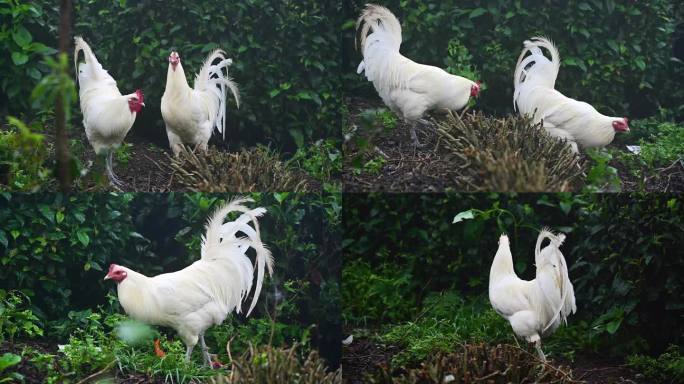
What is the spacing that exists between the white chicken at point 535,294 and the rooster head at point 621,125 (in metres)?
0.65

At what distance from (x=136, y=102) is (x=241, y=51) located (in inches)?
23.1

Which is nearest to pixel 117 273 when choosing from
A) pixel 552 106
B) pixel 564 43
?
pixel 552 106

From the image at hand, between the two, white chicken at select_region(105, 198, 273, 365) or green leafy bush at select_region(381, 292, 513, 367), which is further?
green leafy bush at select_region(381, 292, 513, 367)

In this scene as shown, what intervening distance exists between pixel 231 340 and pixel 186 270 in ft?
1.34

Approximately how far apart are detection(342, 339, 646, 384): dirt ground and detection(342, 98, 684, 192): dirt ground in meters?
0.83

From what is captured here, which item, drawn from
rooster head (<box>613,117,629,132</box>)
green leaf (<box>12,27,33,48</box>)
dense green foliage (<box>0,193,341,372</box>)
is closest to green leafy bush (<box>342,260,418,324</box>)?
dense green foliage (<box>0,193,341,372</box>)

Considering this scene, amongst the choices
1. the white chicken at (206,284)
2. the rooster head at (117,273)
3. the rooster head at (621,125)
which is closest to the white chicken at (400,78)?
the rooster head at (621,125)

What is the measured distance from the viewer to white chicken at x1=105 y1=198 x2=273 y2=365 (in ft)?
15.0

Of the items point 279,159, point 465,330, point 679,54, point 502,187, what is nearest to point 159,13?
point 279,159

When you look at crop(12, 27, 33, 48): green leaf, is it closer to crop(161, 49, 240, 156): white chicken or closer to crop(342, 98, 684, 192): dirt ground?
crop(161, 49, 240, 156): white chicken

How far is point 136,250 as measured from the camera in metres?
4.74

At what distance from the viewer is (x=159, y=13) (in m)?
4.73

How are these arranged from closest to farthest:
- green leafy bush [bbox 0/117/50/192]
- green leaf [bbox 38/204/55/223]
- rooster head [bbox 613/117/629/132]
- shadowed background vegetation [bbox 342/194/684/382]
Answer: green leafy bush [bbox 0/117/50/192] < green leaf [bbox 38/204/55/223] < rooster head [bbox 613/117/629/132] < shadowed background vegetation [bbox 342/194/684/382]

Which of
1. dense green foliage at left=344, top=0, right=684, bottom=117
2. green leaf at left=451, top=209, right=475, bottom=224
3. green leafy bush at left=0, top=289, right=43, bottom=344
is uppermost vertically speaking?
dense green foliage at left=344, top=0, right=684, bottom=117
